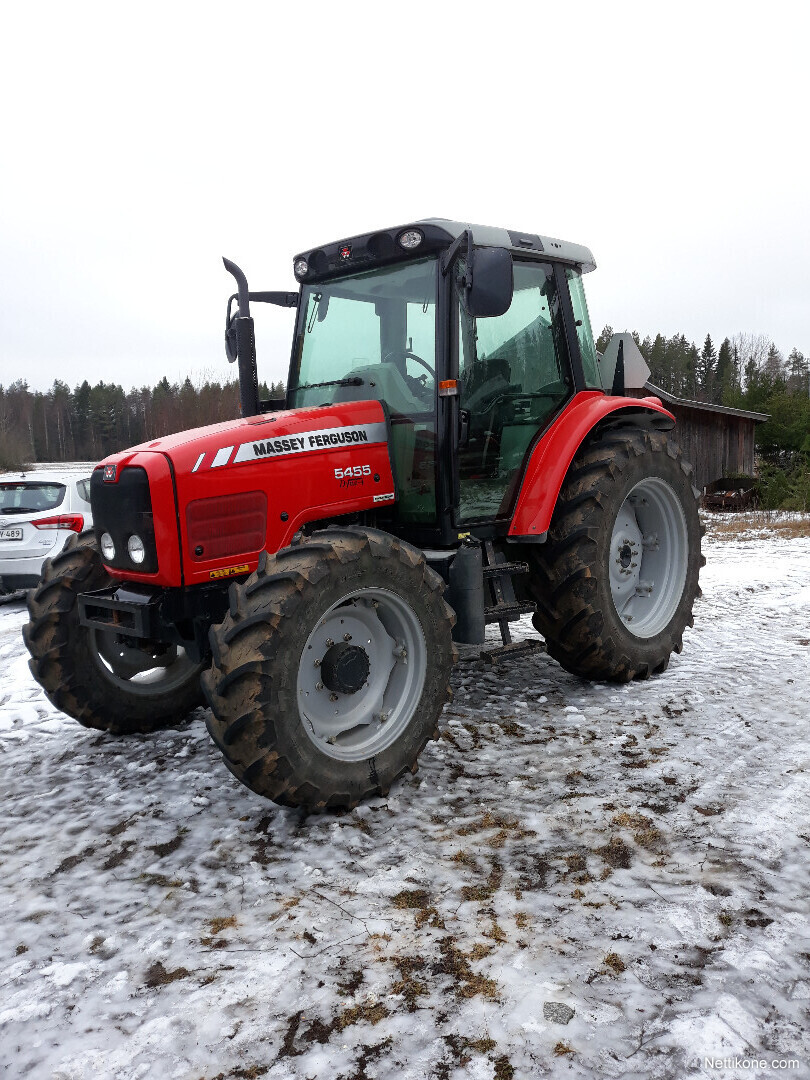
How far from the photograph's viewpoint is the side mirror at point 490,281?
12.2 feet

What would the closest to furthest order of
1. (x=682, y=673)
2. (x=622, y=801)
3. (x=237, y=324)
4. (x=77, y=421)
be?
(x=622, y=801) → (x=237, y=324) → (x=682, y=673) → (x=77, y=421)

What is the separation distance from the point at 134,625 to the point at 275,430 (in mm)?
1098

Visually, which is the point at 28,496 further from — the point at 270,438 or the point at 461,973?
the point at 461,973

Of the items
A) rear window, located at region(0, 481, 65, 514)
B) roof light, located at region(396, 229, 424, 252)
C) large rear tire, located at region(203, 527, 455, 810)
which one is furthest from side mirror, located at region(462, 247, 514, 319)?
rear window, located at region(0, 481, 65, 514)

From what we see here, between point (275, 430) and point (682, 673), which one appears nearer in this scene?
point (275, 430)

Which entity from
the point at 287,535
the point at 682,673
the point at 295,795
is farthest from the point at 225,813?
the point at 682,673

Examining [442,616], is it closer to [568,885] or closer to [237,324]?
[568,885]

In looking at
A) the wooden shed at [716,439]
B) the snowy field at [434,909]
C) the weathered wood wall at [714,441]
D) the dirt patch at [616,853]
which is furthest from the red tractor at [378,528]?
the weathered wood wall at [714,441]

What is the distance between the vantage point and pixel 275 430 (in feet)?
12.3

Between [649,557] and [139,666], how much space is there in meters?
3.42

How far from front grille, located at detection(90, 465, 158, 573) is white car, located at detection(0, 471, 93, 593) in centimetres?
521

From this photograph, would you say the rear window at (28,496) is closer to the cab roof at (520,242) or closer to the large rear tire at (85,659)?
the large rear tire at (85,659)

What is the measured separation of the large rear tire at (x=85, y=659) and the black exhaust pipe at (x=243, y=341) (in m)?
1.24

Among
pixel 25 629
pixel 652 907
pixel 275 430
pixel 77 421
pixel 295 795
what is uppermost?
pixel 77 421
